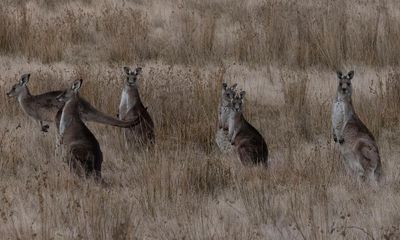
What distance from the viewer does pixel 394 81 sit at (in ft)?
33.5

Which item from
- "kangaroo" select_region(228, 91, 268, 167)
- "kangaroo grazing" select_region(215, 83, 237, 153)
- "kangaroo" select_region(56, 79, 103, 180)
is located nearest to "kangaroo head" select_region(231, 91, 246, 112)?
"kangaroo" select_region(228, 91, 268, 167)

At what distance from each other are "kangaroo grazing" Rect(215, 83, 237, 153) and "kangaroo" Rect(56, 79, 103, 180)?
1605 millimetres

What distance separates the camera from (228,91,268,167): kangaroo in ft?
24.8

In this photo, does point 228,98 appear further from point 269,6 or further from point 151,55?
point 269,6

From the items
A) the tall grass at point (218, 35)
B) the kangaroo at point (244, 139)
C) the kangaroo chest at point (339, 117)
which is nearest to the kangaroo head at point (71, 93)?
the kangaroo at point (244, 139)

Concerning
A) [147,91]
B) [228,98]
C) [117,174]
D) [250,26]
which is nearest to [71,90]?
[117,174]

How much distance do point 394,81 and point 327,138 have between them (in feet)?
5.55

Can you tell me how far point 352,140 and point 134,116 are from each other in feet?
7.96

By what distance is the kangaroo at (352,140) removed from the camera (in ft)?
22.6

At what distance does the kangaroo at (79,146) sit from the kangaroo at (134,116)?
638mm

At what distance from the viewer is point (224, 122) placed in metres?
8.86

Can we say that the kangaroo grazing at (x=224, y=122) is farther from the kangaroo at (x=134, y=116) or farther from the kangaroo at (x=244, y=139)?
the kangaroo at (x=134, y=116)

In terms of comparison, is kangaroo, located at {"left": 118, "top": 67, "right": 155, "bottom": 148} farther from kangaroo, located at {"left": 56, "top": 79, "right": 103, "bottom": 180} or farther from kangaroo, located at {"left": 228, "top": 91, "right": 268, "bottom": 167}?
kangaroo, located at {"left": 228, "top": 91, "right": 268, "bottom": 167}

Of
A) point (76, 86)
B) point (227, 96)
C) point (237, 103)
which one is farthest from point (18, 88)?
point (237, 103)
